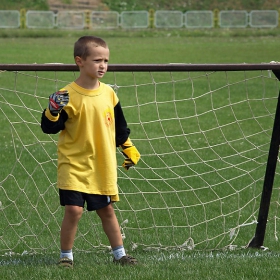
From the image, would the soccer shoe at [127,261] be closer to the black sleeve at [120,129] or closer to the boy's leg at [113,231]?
the boy's leg at [113,231]

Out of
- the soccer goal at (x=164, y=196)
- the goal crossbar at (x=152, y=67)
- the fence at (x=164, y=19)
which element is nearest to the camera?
the goal crossbar at (x=152, y=67)

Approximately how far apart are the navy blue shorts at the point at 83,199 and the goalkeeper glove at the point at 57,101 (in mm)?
543

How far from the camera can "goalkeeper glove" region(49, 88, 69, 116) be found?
4.65 meters

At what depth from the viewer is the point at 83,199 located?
4965mm

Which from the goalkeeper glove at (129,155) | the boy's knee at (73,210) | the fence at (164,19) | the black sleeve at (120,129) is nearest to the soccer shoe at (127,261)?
the boy's knee at (73,210)

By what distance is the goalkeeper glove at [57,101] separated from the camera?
4648 mm

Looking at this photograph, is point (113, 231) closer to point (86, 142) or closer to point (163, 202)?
point (86, 142)

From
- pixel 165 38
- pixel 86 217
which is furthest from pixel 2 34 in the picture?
pixel 86 217

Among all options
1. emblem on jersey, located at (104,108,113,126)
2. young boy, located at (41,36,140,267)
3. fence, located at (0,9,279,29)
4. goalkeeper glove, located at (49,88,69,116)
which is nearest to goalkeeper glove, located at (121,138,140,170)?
young boy, located at (41,36,140,267)

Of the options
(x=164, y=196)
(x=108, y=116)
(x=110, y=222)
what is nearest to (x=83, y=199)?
(x=110, y=222)

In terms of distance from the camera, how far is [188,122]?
41.8 ft

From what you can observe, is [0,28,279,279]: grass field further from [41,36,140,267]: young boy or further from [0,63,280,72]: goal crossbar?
[41,36,140,267]: young boy

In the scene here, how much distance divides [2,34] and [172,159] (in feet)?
83.9

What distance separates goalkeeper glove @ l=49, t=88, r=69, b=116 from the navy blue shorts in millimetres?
543
